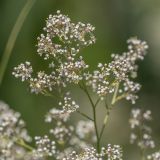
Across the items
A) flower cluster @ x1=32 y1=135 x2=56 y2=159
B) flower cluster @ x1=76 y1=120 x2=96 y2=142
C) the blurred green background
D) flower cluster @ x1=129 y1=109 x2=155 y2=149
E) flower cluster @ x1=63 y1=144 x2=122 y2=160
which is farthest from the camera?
the blurred green background

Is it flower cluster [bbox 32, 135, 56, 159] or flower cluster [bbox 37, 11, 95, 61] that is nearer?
flower cluster [bbox 37, 11, 95, 61]

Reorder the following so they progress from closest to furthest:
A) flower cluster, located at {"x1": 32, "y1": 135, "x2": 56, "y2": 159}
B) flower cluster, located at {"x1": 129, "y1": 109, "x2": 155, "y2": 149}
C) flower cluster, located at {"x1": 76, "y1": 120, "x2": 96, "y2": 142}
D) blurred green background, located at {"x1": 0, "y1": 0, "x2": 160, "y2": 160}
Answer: flower cluster, located at {"x1": 32, "y1": 135, "x2": 56, "y2": 159} → flower cluster, located at {"x1": 129, "y1": 109, "x2": 155, "y2": 149} → flower cluster, located at {"x1": 76, "y1": 120, "x2": 96, "y2": 142} → blurred green background, located at {"x1": 0, "y1": 0, "x2": 160, "y2": 160}

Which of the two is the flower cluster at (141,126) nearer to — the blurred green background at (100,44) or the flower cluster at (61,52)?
the flower cluster at (61,52)

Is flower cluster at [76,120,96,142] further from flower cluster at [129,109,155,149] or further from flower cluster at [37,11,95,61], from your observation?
flower cluster at [37,11,95,61]

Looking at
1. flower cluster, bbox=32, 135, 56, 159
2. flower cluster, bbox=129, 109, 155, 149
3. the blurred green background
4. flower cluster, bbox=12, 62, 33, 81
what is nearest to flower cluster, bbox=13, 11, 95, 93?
flower cluster, bbox=12, 62, 33, 81

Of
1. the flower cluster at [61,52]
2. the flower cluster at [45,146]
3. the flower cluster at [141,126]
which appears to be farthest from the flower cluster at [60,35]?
the flower cluster at [141,126]

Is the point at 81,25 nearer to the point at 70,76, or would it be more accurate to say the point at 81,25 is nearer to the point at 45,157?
the point at 70,76

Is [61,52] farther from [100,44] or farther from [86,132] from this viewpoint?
[100,44]

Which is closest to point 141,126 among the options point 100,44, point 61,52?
point 61,52

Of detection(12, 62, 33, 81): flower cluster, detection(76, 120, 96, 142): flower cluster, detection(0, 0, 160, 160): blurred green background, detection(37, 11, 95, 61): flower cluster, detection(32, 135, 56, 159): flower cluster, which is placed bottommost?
detection(32, 135, 56, 159): flower cluster
